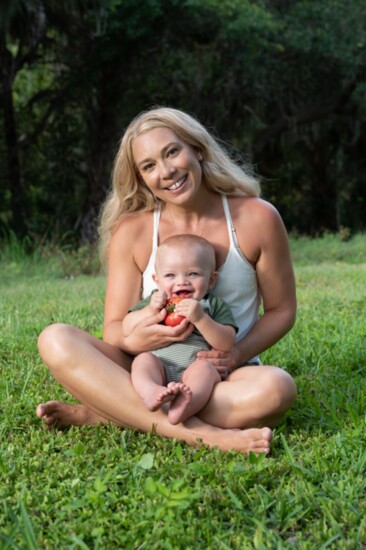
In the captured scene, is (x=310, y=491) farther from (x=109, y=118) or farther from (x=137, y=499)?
(x=109, y=118)

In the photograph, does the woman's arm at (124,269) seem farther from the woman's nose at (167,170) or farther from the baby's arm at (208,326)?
the baby's arm at (208,326)

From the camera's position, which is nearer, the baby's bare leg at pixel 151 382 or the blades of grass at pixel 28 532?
the blades of grass at pixel 28 532

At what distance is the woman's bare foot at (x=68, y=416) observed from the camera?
322 cm

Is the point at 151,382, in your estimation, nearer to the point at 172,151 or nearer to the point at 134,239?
the point at 134,239

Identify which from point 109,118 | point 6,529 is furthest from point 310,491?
point 109,118

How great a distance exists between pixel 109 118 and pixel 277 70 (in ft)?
12.9

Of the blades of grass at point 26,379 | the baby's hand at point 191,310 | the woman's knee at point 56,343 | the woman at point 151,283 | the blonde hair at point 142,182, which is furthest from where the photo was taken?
the blades of grass at point 26,379

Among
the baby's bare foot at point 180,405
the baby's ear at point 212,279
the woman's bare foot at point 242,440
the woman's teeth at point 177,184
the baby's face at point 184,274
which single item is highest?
the woman's teeth at point 177,184

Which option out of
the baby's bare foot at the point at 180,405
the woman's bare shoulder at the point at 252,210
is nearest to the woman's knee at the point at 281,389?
the baby's bare foot at the point at 180,405

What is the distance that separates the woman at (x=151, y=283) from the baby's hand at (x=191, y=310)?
0.12 m

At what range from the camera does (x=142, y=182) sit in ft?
11.9

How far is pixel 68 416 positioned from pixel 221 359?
2.20ft

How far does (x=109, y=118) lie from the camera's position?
607 inches

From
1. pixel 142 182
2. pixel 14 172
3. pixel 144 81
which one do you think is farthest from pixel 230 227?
pixel 14 172
